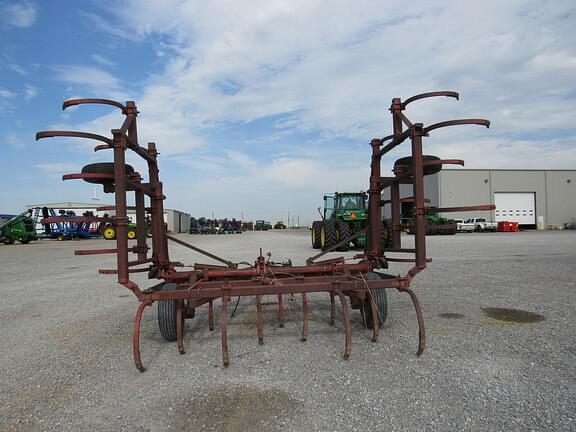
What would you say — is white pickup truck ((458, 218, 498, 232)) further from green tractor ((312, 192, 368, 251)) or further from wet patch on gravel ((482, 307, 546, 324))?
wet patch on gravel ((482, 307, 546, 324))

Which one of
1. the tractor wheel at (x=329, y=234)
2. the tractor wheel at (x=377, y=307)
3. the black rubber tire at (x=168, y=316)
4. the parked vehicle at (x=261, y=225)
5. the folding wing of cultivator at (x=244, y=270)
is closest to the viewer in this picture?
the folding wing of cultivator at (x=244, y=270)

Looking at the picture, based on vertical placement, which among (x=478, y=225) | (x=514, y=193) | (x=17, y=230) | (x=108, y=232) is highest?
(x=514, y=193)

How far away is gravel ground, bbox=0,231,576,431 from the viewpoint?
102 inches

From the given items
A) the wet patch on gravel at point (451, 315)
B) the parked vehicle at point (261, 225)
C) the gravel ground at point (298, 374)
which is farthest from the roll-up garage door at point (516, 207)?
the wet patch on gravel at point (451, 315)

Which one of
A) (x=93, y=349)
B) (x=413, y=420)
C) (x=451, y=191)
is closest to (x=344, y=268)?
(x=413, y=420)

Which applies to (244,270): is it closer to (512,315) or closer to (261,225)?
(512,315)

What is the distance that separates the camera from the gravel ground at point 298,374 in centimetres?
259

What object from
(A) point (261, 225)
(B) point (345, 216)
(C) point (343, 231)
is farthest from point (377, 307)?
(A) point (261, 225)

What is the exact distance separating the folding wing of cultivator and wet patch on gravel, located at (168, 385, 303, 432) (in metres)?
0.58

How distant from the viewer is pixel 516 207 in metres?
40.4

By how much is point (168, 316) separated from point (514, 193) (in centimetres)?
4426

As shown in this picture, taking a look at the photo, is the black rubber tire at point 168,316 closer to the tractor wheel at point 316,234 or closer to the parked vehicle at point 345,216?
the parked vehicle at point 345,216

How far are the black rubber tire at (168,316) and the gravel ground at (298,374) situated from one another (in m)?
0.16

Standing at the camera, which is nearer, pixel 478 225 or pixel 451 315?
pixel 451 315
